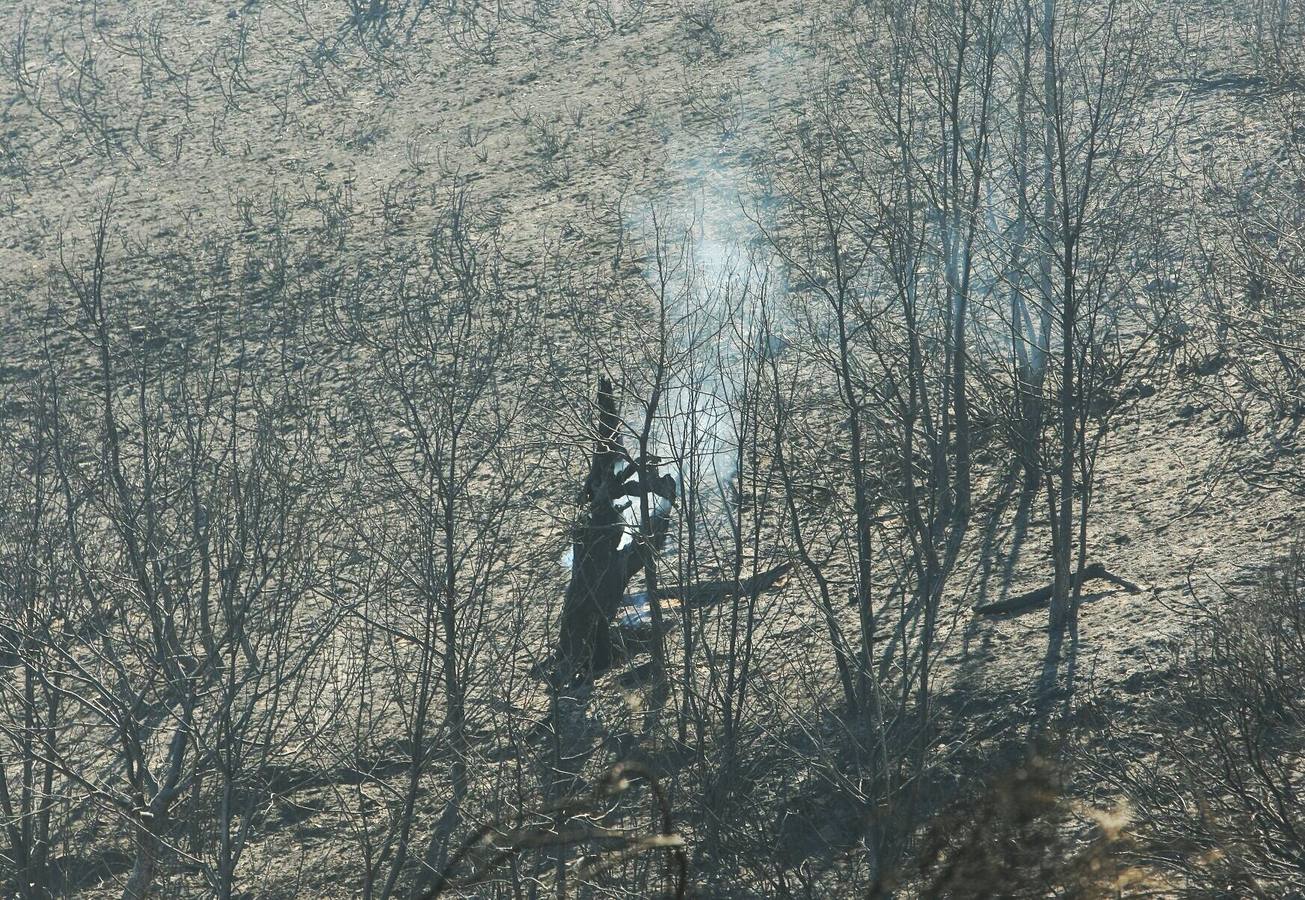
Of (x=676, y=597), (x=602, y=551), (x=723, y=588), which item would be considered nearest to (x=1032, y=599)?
(x=723, y=588)

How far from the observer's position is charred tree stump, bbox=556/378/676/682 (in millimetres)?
11680

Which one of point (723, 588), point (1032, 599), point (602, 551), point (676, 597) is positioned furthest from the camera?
point (676, 597)

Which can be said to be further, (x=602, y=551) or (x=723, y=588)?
(x=723, y=588)

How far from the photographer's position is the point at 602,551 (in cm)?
1213

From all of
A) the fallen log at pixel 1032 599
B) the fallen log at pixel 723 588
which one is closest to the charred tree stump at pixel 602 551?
the fallen log at pixel 723 588

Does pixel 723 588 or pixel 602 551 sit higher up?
pixel 602 551

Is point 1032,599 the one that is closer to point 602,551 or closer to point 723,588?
point 723,588

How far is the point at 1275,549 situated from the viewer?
1155 centimetres

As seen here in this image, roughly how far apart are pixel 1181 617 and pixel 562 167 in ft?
45.9

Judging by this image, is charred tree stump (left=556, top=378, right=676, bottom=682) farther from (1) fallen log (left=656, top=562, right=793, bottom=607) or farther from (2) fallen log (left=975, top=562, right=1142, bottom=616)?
(2) fallen log (left=975, top=562, right=1142, bottom=616)

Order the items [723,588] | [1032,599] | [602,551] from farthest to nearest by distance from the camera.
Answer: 1. [723,588]
2. [1032,599]
3. [602,551]

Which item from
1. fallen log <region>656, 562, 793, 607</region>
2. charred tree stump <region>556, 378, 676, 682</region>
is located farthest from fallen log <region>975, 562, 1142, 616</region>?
charred tree stump <region>556, 378, 676, 682</region>

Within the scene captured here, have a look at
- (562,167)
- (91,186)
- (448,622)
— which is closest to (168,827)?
(448,622)

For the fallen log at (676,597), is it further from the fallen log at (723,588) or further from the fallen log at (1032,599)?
the fallen log at (1032,599)
